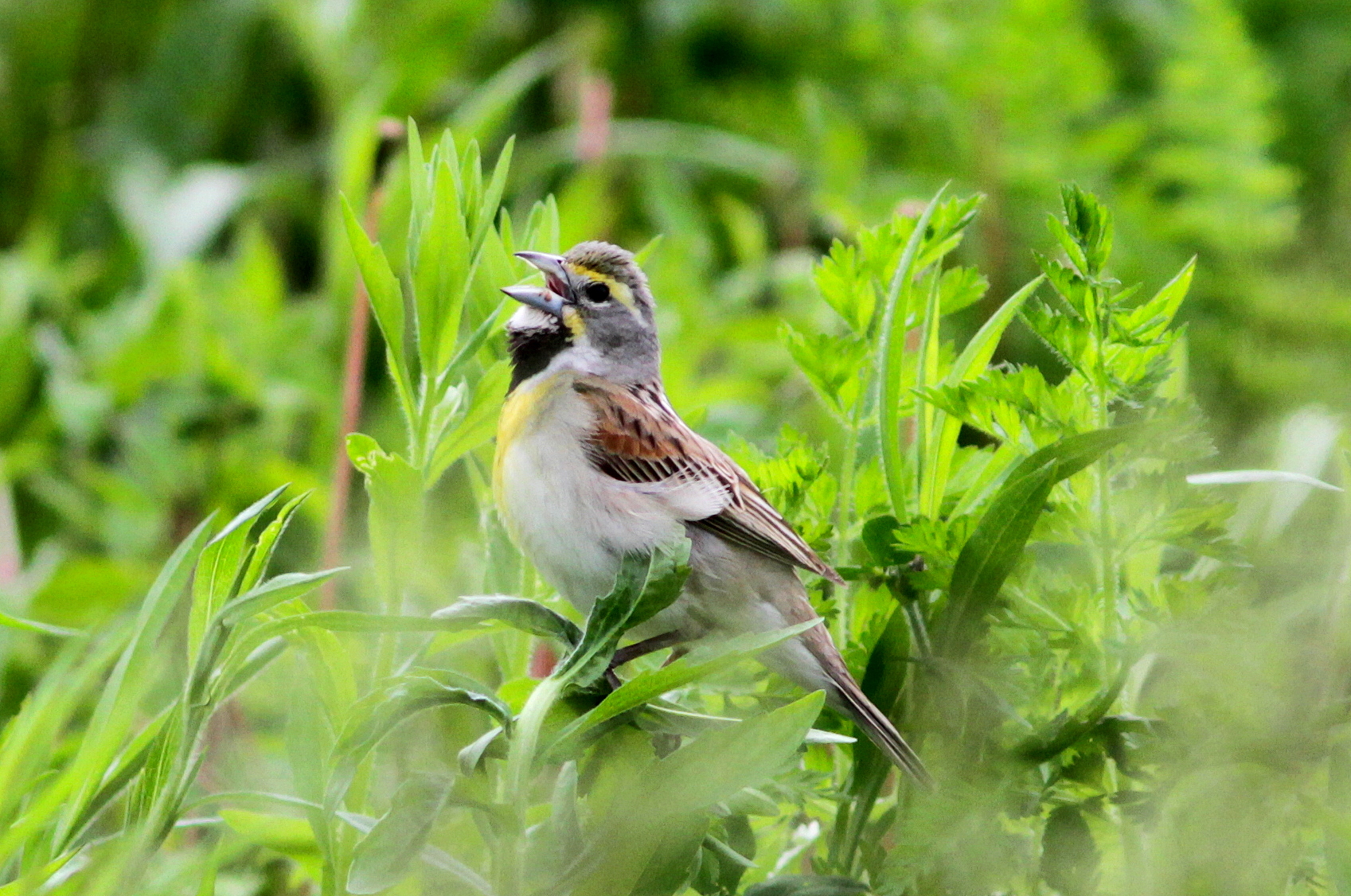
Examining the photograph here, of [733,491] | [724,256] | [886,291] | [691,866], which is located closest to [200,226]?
[724,256]

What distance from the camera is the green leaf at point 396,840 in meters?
1.15

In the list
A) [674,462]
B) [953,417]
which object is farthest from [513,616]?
[674,462]

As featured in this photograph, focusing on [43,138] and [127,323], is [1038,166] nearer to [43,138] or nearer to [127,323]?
[127,323]

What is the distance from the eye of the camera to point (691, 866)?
4.16 feet

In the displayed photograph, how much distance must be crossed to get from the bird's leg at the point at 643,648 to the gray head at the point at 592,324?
2.08 feet

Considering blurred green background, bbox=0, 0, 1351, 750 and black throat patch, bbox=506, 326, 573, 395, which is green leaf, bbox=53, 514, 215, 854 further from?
blurred green background, bbox=0, 0, 1351, 750

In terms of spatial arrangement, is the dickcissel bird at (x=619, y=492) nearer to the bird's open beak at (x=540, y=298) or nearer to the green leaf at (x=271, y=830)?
the bird's open beak at (x=540, y=298)

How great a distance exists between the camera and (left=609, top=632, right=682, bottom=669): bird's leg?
165 cm

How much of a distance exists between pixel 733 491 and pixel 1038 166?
89.3 inches

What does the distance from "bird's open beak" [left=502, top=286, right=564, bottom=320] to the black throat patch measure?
5 centimetres

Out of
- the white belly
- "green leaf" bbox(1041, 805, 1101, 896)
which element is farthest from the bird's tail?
the white belly

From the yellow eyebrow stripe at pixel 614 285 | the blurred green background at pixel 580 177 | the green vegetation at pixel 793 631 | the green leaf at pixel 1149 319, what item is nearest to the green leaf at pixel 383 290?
the green vegetation at pixel 793 631

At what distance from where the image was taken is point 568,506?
186 cm

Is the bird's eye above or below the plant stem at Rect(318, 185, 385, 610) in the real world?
above
